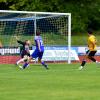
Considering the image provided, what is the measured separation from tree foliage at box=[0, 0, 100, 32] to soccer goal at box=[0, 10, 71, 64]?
1859 cm

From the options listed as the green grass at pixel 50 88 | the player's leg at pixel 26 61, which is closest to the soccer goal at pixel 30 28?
the player's leg at pixel 26 61

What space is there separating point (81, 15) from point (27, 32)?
23594 mm

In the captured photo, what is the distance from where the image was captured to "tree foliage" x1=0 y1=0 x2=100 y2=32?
58969 mm

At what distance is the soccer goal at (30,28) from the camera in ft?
118

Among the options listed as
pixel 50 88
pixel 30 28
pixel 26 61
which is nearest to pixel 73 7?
pixel 30 28

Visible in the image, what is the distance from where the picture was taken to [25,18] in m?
36.8

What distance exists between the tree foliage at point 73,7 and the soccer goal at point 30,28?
61.0ft

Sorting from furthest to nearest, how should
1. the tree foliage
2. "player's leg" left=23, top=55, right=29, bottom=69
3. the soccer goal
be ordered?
the tree foliage → the soccer goal → "player's leg" left=23, top=55, right=29, bottom=69

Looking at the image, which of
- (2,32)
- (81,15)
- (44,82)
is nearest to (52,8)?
(81,15)

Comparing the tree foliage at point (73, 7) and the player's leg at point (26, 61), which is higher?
the player's leg at point (26, 61)

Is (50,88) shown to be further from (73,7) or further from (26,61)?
(73,7)

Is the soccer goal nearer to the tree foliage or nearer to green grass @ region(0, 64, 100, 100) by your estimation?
green grass @ region(0, 64, 100, 100)

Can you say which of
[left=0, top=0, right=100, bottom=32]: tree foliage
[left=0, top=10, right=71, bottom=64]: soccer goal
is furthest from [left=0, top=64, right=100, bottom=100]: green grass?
[left=0, top=0, right=100, bottom=32]: tree foliage

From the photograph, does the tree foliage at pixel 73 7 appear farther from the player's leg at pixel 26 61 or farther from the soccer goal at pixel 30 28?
the player's leg at pixel 26 61
